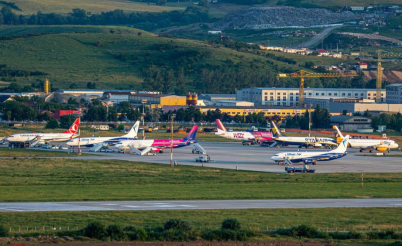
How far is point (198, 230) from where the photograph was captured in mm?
43250

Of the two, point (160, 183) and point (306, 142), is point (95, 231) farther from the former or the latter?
point (306, 142)

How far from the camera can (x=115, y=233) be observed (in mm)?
41281

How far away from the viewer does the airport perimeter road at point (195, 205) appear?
5259cm

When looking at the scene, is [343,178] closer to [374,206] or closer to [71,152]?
[374,206]

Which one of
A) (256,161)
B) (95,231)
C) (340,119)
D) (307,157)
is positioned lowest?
(256,161)

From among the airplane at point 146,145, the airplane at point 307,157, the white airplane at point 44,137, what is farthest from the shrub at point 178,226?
the white airplane at point 44,137

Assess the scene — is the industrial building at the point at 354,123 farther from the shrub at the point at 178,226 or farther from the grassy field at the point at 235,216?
the shrub at the point at 178,226

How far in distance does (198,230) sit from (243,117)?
151 meters

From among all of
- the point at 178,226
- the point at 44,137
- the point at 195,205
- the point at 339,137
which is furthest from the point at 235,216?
the point at 339,137

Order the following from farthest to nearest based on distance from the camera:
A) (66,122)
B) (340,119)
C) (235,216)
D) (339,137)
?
(340,119)
(66,122)
(339,137)
(235,216)

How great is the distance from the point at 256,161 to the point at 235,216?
49.8 m

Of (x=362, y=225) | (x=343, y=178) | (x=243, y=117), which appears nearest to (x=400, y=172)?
(x=343, y=178)

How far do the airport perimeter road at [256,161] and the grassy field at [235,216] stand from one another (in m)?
34.6

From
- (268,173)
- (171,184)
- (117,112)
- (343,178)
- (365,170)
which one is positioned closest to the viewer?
(171,184)
